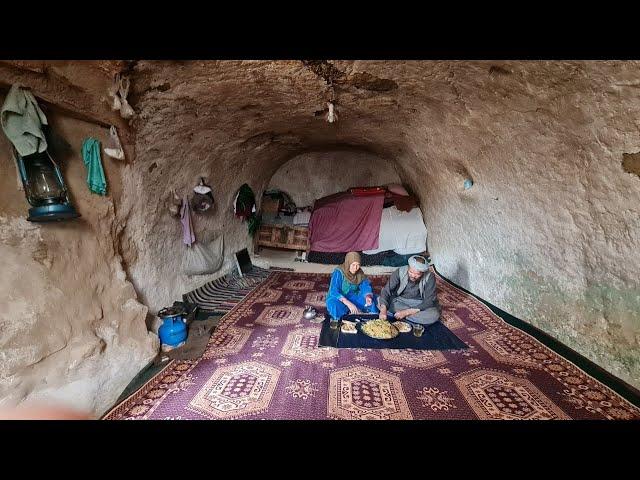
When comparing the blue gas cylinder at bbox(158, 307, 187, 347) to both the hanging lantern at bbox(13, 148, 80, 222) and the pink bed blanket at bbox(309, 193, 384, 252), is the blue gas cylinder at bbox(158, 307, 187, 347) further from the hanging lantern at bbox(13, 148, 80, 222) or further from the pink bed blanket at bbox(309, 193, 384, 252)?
the pink bed blanket at bbox(309, 193, 384, 252)

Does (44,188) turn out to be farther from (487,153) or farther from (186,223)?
(487,153)

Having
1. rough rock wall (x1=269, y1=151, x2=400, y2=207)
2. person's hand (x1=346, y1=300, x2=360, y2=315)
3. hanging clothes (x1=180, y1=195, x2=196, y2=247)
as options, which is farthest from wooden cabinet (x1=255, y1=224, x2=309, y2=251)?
person's hand (x1=346, y1=300, x2=360, y2=315)

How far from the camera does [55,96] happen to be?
2.17 m

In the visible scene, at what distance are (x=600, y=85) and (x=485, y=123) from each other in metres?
1.17

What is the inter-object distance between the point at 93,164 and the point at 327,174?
5692mm

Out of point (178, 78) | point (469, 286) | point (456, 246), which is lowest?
point (469, 286)

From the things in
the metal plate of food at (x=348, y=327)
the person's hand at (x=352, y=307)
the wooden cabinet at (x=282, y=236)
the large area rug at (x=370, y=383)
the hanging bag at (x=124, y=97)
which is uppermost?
the hanging bag at (x=124, y=97)

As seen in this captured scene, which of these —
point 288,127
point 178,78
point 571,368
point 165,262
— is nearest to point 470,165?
point 571,368

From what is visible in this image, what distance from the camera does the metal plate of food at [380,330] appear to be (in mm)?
3057

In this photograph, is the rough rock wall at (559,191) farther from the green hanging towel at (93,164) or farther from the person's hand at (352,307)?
the green hanging towel at (93,164)

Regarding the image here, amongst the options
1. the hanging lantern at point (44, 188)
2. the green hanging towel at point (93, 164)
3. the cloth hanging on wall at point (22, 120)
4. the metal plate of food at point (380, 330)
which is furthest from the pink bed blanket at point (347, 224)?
the cloth hanging on wall at point (22, 120)

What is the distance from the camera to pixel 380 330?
10.1 feet

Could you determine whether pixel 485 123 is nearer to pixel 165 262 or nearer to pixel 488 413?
pixel 488 413

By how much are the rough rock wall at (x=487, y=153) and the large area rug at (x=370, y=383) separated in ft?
1.68
